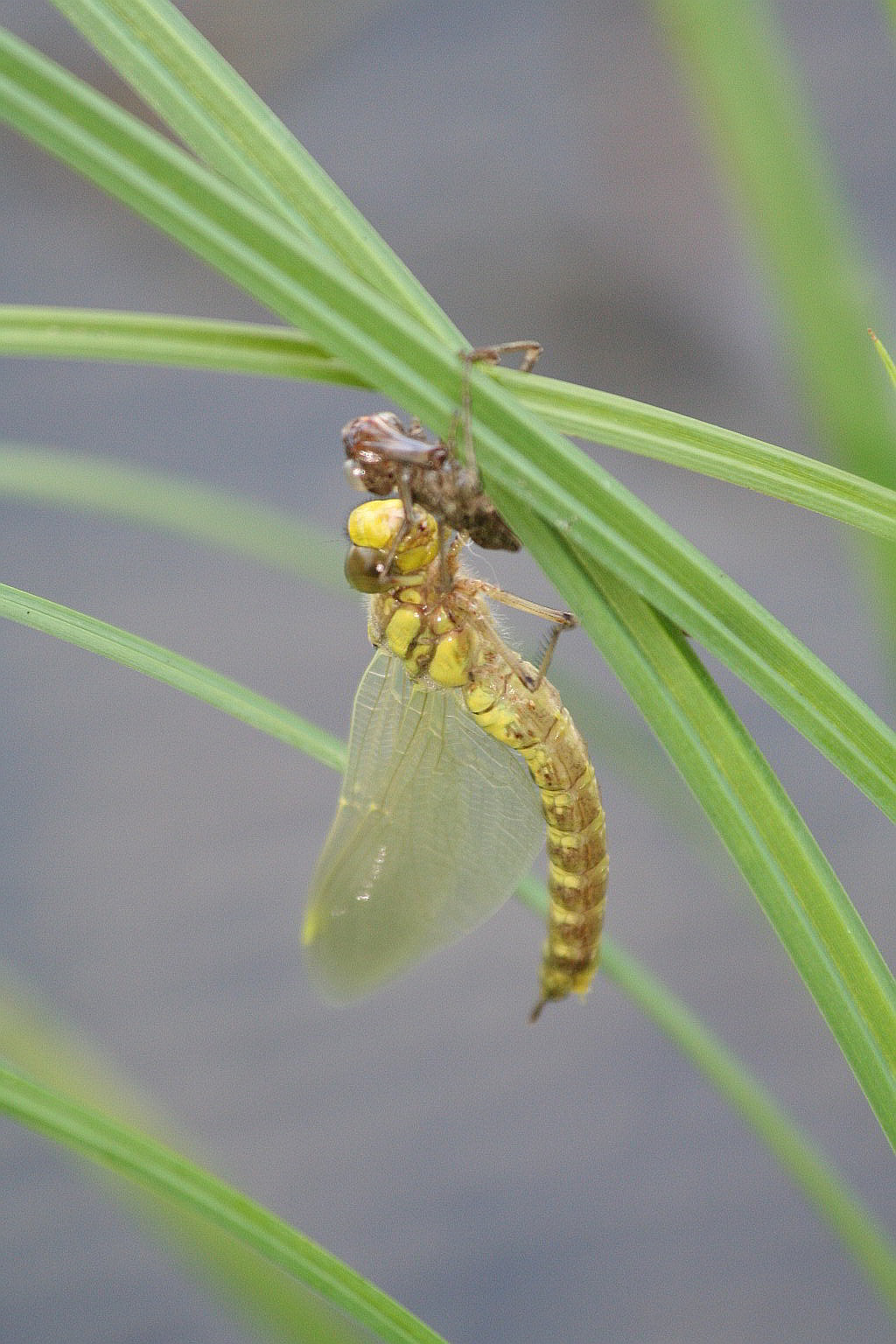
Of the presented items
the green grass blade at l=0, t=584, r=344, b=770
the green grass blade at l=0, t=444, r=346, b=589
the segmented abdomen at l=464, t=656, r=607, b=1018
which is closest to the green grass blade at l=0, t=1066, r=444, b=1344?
the green grass blade at l=0, t=584, r=344, b=770

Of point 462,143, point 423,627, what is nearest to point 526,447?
point 423,627

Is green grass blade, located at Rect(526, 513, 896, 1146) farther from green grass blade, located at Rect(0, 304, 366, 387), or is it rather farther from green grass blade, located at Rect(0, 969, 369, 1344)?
green grass blade, located at Rect(0, 969, 369, 1344)

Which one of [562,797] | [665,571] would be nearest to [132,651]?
[665,571]

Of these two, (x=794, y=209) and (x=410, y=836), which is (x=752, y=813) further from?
(x=410, y=836)

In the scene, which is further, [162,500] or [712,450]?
[162,500]

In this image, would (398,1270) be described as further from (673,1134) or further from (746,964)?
(746,964)

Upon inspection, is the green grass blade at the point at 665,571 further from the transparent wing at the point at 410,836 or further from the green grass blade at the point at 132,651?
the transparent wing at the point at 410,836

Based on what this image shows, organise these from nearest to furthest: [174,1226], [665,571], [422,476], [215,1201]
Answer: [665,571], [215,1201], [422,476], [174,1226]
